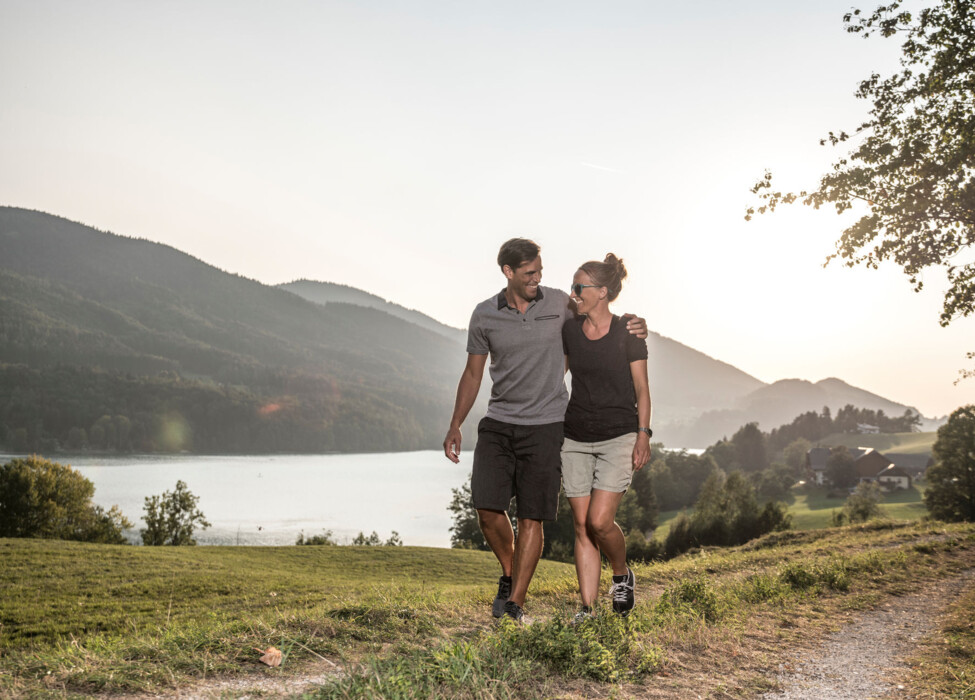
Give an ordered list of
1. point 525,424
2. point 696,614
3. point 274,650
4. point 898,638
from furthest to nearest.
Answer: point 898,638 → point 696,614 → point 525,424 → point 274,650

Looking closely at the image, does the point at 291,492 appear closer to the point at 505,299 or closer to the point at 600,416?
the point at 505,299

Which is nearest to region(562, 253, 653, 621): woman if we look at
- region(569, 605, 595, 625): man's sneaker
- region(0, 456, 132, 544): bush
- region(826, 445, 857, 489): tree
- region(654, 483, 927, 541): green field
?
region(569, 605, 595, 625): man's sneaker

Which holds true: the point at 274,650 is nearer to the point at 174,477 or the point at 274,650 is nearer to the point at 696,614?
the point at 696,614

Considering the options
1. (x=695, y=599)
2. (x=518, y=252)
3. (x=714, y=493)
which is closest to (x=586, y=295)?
(x=518, y=252)

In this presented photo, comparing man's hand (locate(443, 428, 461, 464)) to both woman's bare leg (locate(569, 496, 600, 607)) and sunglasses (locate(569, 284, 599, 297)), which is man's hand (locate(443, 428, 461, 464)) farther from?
sunglasses (locate(569, 284, 599, 297))

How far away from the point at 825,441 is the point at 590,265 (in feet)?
483

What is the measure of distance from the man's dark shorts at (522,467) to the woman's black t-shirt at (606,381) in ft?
0.81

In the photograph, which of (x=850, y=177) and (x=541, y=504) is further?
(x=850, y=177)

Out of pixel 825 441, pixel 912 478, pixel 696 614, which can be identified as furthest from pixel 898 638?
pixel 825 441

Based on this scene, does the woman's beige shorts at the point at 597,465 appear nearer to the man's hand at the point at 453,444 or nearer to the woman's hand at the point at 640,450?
the woman's hand at the point at 640,450

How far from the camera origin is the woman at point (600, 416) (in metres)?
4.96

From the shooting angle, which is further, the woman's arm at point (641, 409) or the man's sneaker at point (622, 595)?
the man's sneaker at point (622, 595)

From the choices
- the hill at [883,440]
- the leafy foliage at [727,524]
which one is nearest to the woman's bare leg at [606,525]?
the leafy foliage at [727,524]

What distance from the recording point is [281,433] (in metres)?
196
